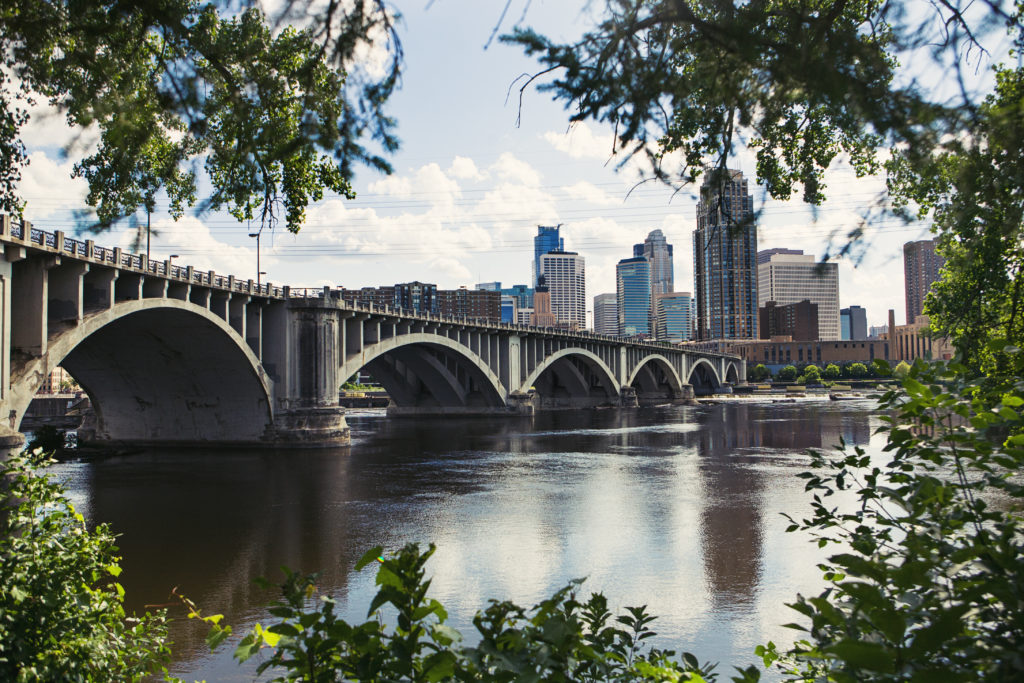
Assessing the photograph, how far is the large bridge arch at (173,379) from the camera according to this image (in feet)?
133

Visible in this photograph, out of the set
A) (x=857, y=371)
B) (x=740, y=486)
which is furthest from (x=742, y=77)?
(x=857, y=371)

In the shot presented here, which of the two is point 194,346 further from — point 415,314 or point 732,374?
point 732,374

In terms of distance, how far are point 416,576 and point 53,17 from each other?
623 centimetres

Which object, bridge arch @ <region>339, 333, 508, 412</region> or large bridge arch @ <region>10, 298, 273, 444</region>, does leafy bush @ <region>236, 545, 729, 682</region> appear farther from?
bridge arch @ <region>339, 333, 508, 412</region>

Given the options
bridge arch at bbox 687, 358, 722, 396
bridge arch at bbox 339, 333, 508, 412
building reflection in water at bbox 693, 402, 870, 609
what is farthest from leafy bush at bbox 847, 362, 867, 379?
bridge arch at bbox 339, 333, 508, 412

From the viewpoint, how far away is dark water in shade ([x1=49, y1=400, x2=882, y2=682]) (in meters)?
14.4

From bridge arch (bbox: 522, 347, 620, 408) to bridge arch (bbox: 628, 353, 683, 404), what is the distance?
610 inches

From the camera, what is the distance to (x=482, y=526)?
73.1 feet

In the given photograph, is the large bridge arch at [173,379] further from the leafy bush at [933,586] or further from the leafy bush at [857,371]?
the leafy bush at [857,371]

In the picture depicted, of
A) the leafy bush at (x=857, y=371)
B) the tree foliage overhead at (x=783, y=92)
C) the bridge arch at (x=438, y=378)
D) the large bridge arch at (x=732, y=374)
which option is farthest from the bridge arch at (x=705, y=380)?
the tree foliage overhead at (x=783, y=92)

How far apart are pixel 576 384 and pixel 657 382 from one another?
32355mm

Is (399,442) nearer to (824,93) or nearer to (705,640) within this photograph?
(705,640)

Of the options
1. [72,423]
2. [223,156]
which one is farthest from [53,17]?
[72,423]

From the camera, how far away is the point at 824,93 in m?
4.89
